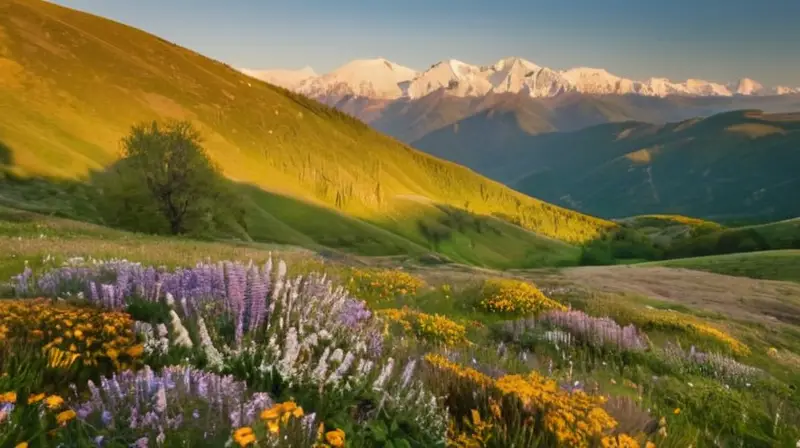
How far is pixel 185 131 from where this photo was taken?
66.6 metres

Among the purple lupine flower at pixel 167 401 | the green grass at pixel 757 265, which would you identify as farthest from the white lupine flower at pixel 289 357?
the green grass at pixel 757 265

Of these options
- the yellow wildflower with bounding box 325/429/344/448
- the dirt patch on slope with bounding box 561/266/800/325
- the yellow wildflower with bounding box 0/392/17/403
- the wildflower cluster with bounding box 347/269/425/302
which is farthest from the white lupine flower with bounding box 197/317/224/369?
the dirt patch on slope with bounding box 561/266/800/325

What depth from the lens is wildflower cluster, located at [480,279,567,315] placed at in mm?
15008

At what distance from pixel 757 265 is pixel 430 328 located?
283 feet

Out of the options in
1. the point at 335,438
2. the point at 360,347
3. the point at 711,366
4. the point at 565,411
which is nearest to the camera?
the point at 335,438

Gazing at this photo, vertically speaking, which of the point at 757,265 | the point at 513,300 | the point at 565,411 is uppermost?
the point at 565,411

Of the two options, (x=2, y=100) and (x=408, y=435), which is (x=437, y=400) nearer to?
(x=408, y=435)

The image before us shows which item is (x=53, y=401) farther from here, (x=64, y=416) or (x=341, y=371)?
(x=341, y=371)

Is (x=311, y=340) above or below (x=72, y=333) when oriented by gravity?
above

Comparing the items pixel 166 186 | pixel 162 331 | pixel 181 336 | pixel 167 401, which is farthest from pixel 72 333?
pixel 166 186

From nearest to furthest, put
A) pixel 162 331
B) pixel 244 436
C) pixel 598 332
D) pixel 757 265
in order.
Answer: pixel 244 436 < pixel 162 331 < pixel 598 332 < pixel 757 265

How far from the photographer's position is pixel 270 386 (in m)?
4.71

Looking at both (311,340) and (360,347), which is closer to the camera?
(311,340)

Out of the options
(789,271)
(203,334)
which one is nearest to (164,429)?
(203,334)
